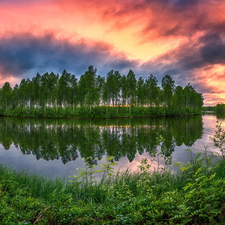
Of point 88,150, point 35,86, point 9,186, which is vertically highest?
point 35,86

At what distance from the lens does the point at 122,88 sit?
63500mm

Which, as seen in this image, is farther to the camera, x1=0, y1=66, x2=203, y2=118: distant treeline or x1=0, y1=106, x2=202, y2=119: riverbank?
x1=0, y1=66, x2=203, y2=118: distant treeline

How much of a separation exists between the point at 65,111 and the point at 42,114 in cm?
957

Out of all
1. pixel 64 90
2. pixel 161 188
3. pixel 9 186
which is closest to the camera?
pixel 9 186

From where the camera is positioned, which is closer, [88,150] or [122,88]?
[88,150]

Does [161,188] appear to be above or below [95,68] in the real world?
below

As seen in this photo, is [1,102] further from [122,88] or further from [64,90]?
[122,88]

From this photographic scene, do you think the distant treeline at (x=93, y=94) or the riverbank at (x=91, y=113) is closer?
the riverbank at (x=91, y=113)

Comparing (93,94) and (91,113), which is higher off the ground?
(93,94)

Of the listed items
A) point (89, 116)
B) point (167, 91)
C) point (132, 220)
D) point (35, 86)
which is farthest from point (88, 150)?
point (35, 86)

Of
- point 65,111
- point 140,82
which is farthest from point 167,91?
point 65,111

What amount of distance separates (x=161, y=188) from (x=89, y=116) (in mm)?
46847

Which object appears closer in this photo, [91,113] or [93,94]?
[91,113]

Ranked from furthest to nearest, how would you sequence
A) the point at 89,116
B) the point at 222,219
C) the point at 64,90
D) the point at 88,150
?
the point at 64,90, the point at 89,116, the point at 88,150, the point at 222,219
